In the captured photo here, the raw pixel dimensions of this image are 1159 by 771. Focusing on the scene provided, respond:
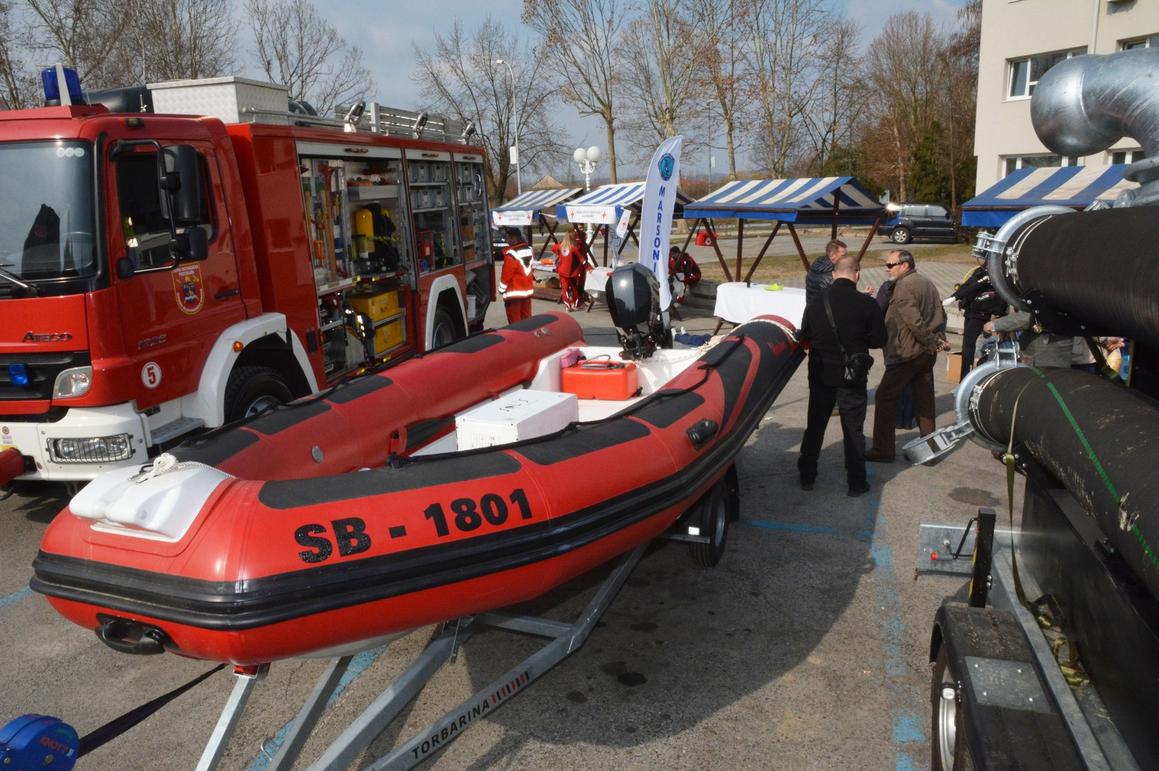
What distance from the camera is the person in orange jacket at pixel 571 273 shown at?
15320mm

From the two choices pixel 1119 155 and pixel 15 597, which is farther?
pixel 1119 155

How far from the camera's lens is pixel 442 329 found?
9.02 m

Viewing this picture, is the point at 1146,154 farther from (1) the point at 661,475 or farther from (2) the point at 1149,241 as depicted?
(1) the point at 661,475

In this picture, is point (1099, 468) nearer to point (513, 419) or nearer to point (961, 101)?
point (513, 419)

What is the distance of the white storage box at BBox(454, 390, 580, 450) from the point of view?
4027 millimetres

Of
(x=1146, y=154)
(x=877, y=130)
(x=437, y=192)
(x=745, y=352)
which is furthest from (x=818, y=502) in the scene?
(x=877, y=130)

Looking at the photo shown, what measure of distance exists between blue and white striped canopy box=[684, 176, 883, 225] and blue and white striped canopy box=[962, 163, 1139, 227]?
173 centimetres

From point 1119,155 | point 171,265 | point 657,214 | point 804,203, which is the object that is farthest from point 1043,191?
point 1119,155

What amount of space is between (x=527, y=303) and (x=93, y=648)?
28.8 feet

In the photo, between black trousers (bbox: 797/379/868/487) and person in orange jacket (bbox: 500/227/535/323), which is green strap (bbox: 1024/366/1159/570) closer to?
black trousers (bbox: 797/379/868/487)

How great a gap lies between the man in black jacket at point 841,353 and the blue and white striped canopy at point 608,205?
8.49 meters

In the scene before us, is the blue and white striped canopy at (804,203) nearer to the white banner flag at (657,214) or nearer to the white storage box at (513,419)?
the white banner flag at (657,214)

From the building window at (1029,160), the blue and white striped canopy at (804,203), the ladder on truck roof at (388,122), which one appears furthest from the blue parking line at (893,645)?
the building window at (1029,160)

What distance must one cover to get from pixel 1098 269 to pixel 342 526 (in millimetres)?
2302
